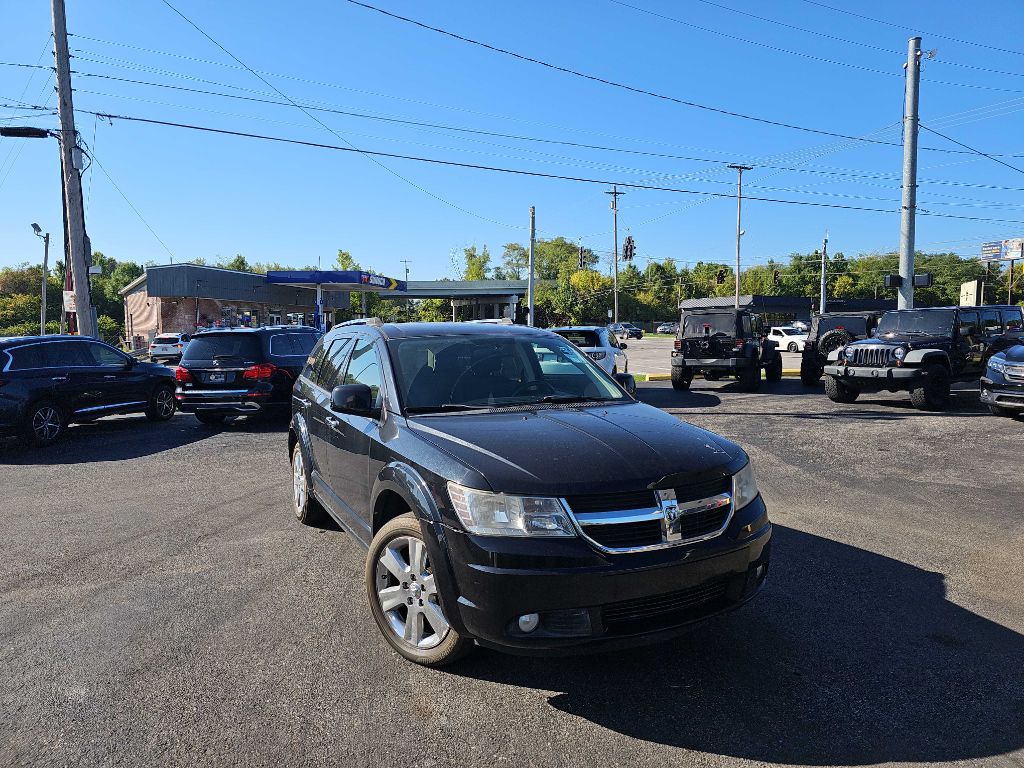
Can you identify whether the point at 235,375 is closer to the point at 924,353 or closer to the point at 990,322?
the point at 924,353

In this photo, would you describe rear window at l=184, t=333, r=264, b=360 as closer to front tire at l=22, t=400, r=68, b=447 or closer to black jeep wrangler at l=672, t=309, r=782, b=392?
front tire at l=22, t=400, r=68, b=447

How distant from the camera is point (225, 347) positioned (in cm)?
1130

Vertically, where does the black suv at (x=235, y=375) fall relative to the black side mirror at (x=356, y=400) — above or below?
below

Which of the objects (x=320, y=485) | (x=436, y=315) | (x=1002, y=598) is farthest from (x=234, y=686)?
(x=436, y=315)

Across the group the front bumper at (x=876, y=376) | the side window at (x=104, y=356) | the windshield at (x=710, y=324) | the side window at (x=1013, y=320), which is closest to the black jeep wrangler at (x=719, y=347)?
the windshield at (x=710, y=324)

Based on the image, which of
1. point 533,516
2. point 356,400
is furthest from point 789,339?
point 533,516

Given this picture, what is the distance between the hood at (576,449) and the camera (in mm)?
2904

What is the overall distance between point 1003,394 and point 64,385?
14630 millimetres

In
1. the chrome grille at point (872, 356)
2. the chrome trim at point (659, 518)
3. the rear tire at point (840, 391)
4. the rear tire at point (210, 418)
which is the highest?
the chrome grille at point (872, 356)

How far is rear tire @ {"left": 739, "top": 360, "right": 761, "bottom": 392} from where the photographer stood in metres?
16.4

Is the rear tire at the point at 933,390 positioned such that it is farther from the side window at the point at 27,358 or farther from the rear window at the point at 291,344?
the side window at the point at 27,358

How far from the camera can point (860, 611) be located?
3.97 meters

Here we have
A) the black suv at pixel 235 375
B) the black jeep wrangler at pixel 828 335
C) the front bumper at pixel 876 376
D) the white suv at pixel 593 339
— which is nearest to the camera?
the black suv at pixel 235 375

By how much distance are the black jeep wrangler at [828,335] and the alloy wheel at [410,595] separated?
15863 mm
